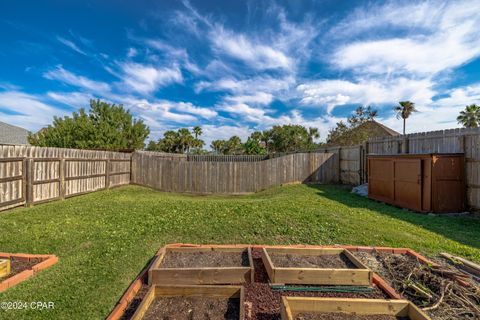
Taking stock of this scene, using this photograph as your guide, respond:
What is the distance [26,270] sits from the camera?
3.00 m

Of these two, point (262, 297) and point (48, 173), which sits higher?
point (48, 173)

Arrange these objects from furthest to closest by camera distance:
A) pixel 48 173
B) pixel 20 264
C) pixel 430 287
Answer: pixel 48 173
pixel 20 264
pixel 430 287

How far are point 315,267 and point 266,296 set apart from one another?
815 millimetres

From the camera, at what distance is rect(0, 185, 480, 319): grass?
2635 mm

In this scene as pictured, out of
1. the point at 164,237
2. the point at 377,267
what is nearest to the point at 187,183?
the point at 164,237

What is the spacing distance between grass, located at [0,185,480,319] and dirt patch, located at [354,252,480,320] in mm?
862

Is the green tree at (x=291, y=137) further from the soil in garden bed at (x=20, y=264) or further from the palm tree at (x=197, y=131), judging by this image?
the soil in garden bed at (x=20, y=264)

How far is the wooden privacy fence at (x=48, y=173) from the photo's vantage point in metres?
6.15

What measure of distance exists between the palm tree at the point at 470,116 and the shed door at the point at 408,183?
25.9 meters

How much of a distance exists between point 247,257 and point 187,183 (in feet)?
28.5

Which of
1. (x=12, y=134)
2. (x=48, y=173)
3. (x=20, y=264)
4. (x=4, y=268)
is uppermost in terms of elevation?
(x=12, y=134)

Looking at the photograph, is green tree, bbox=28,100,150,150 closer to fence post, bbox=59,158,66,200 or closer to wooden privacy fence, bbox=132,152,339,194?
wooden privacy fence, bbox=132,152,339,194

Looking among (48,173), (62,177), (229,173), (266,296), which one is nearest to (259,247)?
(266,296)

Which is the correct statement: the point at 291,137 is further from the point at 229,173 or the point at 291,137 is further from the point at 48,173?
the point at 48,173
